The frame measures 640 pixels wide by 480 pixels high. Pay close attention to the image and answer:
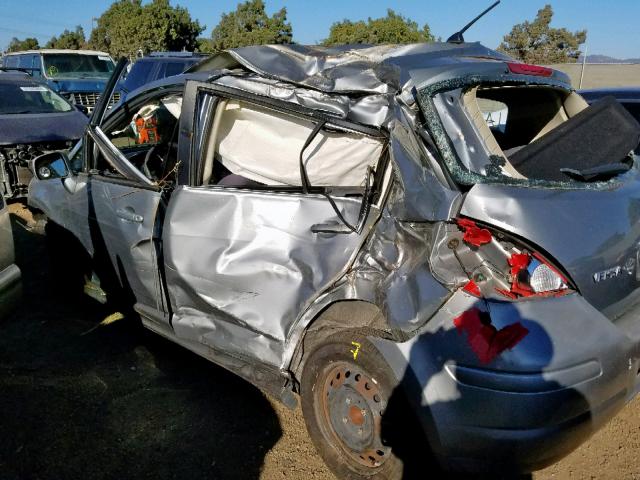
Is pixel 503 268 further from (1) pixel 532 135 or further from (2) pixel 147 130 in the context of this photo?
(2) pixel 147 130

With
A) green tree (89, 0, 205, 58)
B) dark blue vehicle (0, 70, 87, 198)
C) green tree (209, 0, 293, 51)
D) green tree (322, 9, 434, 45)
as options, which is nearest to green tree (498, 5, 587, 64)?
green tree (322, 9, 434, 45)

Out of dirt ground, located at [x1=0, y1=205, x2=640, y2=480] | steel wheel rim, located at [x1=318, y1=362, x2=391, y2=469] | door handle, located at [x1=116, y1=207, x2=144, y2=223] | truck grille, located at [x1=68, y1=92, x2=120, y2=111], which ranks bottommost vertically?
dirt ground, located at [x1=0, y1=205, x2=640, y2=480]

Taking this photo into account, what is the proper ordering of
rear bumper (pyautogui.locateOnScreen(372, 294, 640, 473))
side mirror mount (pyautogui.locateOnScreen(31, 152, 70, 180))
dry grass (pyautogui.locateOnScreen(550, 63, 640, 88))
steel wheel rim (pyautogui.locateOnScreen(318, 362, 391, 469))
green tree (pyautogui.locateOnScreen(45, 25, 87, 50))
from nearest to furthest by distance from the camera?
rear bumper (pyautogui.locateOnScreen(372, 294, 640, 473)) < steel wheel rim (pyautogui.locateOnScreen(318, 362, 391, 469)) < side mirror mount (pyautogui.locateOnScreen(31, 152, 70, 180)) < dry grass (pyautogui.locateOnScreen(550, 63, 640, 88)) < green tree (pyautogui.locateOnScreen(45, 25, 87, 50))

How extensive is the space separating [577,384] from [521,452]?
12.8 inches

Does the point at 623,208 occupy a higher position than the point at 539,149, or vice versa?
the point at 539,149

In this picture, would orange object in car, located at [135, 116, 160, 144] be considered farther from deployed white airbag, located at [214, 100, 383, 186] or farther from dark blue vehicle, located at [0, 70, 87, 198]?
dark blue vehicle, located at [0, 70, 87, 198]

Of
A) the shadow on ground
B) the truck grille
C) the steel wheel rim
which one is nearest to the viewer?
the steel wheel rim

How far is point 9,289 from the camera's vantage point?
3162 millimetres

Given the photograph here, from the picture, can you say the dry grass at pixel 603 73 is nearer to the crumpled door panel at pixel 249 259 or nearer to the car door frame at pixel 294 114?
the car door frame at pixel 294 114

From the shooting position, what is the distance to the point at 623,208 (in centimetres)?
246

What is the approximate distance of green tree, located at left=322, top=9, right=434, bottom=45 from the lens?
30.0 m

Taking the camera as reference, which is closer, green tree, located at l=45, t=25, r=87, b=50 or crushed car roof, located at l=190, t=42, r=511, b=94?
crushed car roof, located at l=190, t=42, r=511, b=94

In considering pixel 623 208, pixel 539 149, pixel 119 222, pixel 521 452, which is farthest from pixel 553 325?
pixel 119 222

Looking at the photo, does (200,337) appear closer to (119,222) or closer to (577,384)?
(119,222)
